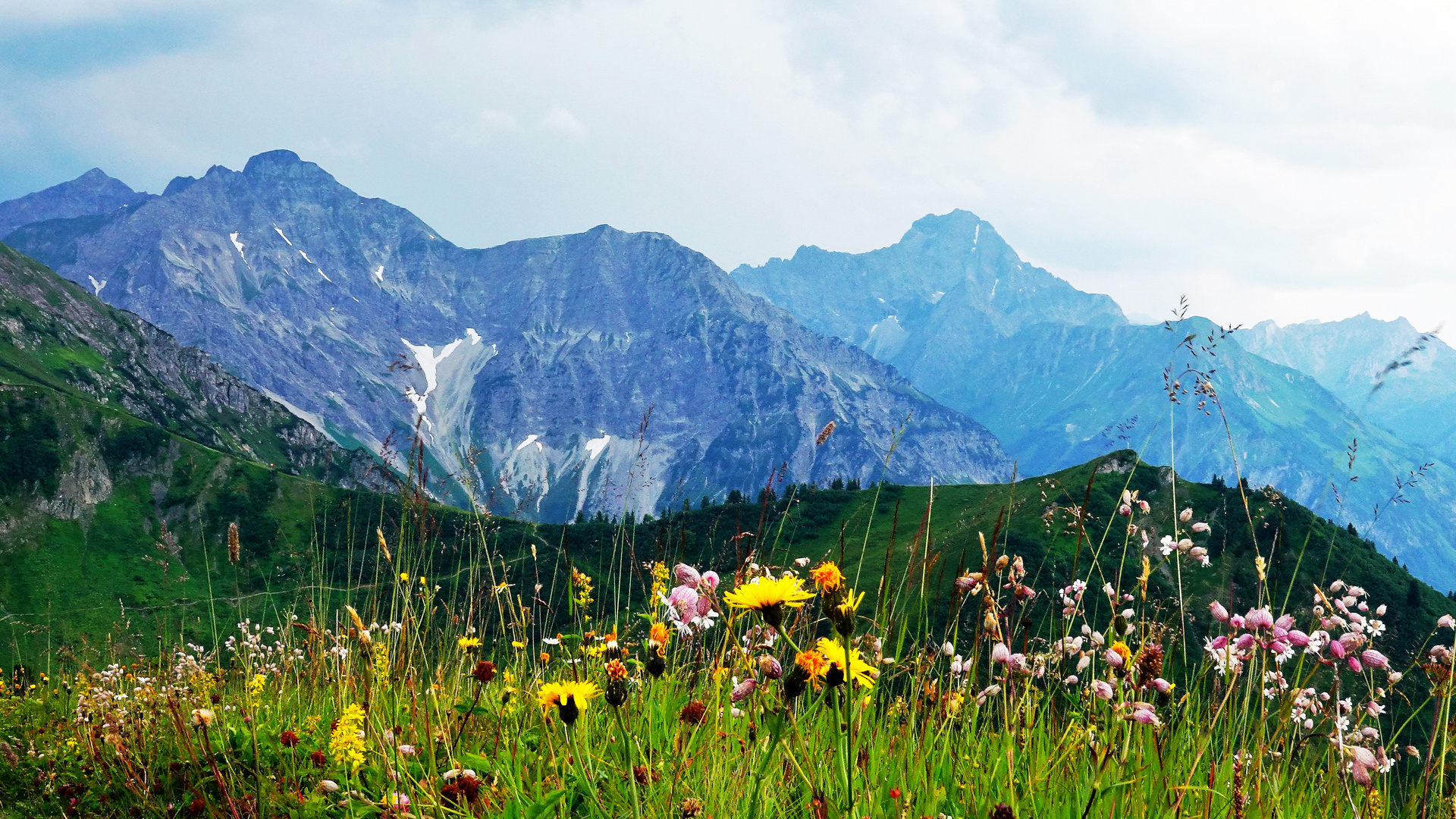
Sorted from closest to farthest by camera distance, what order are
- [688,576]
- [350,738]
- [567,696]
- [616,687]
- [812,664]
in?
[812,664]
[616,687]
[567,696]
[688,576]
[350,738]

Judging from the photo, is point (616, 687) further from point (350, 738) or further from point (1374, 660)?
point (1374, 660)

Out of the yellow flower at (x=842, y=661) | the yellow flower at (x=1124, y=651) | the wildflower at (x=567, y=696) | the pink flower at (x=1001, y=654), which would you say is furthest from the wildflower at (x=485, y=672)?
the yellow flower at (x=1124, y=651)

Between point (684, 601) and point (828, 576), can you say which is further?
point (684, 601)

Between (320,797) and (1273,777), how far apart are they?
3834 millimetres

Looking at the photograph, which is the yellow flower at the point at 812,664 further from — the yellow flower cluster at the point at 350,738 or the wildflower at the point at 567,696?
the yellow flower cluster at the point at 350,738

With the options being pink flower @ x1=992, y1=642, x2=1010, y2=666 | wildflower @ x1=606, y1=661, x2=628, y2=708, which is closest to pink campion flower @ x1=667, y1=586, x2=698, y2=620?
wildflower @ x1=606, y1=661, x2=628, y2=708

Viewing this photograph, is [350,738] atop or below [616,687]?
below

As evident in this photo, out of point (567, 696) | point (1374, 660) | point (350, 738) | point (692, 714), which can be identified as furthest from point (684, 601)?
point (1374, 660)

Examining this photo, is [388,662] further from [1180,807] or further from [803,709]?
[1180,807]

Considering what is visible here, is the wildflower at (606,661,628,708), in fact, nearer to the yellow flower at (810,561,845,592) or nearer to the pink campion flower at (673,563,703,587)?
the pink campion flower at (673,563,703,587)

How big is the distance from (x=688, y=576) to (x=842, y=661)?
66 centimetres

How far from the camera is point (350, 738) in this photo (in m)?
3.21

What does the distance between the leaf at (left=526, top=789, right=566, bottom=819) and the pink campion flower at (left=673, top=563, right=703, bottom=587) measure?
831mm

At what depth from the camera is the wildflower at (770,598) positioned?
187cm
